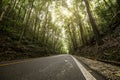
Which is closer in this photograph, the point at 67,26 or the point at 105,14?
the point at 105,14

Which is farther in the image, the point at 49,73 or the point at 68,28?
the point at 68,28

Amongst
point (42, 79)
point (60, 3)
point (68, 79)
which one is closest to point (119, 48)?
point (68, 79)

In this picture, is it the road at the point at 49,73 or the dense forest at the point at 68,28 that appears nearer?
the road at the point at 49,73

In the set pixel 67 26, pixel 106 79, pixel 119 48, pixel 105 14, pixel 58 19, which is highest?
pixel 58 19

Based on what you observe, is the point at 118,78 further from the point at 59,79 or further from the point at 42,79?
the point at 42,79

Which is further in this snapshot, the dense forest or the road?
the dense forest

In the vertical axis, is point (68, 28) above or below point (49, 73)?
above

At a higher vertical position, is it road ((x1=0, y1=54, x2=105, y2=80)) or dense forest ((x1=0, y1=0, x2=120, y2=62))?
dense forest ((x1=0, y1=0, x2=120, y2=62))

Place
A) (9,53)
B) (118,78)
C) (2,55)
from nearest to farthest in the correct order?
(118,78) → (2,55) → (9,53)

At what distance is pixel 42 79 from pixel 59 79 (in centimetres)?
42

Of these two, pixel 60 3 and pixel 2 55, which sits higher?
pixel 60 3

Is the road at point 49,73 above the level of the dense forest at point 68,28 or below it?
below

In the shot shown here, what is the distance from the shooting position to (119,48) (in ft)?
19.1

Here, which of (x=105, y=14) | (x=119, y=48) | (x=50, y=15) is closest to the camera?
(x=119, y=48)
